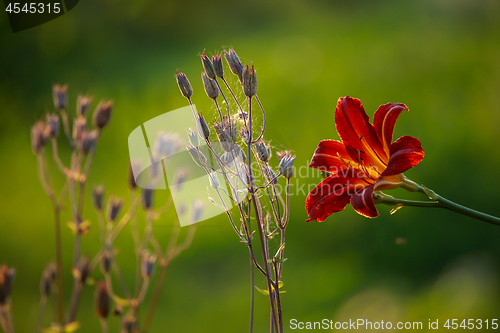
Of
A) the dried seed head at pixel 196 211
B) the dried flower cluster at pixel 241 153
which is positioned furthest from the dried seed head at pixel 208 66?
the dried seed head at pixel 196 211

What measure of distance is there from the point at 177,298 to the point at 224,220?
0.19 meters

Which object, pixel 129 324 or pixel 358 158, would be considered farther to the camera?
pixel 358 158

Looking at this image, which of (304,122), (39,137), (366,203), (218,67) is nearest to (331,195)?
(366,203)

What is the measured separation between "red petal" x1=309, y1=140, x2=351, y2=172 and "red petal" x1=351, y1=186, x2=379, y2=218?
51 millimetres

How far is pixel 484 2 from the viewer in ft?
3.75

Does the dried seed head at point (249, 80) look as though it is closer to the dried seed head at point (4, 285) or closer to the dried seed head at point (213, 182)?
the dried seed head at point (213, 182)

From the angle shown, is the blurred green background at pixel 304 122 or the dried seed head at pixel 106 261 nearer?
the dried seed head at pixel 106 261

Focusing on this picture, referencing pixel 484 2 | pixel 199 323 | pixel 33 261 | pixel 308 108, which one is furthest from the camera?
pixel 484 2

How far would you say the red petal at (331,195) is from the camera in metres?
0.32

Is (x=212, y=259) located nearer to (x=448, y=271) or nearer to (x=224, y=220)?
(x=224, y=220)

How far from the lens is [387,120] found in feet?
1.10

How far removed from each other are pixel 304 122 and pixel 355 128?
63cm

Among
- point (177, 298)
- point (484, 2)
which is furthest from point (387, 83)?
point (177, 298)

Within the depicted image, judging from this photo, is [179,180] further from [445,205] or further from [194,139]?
[445,205]
